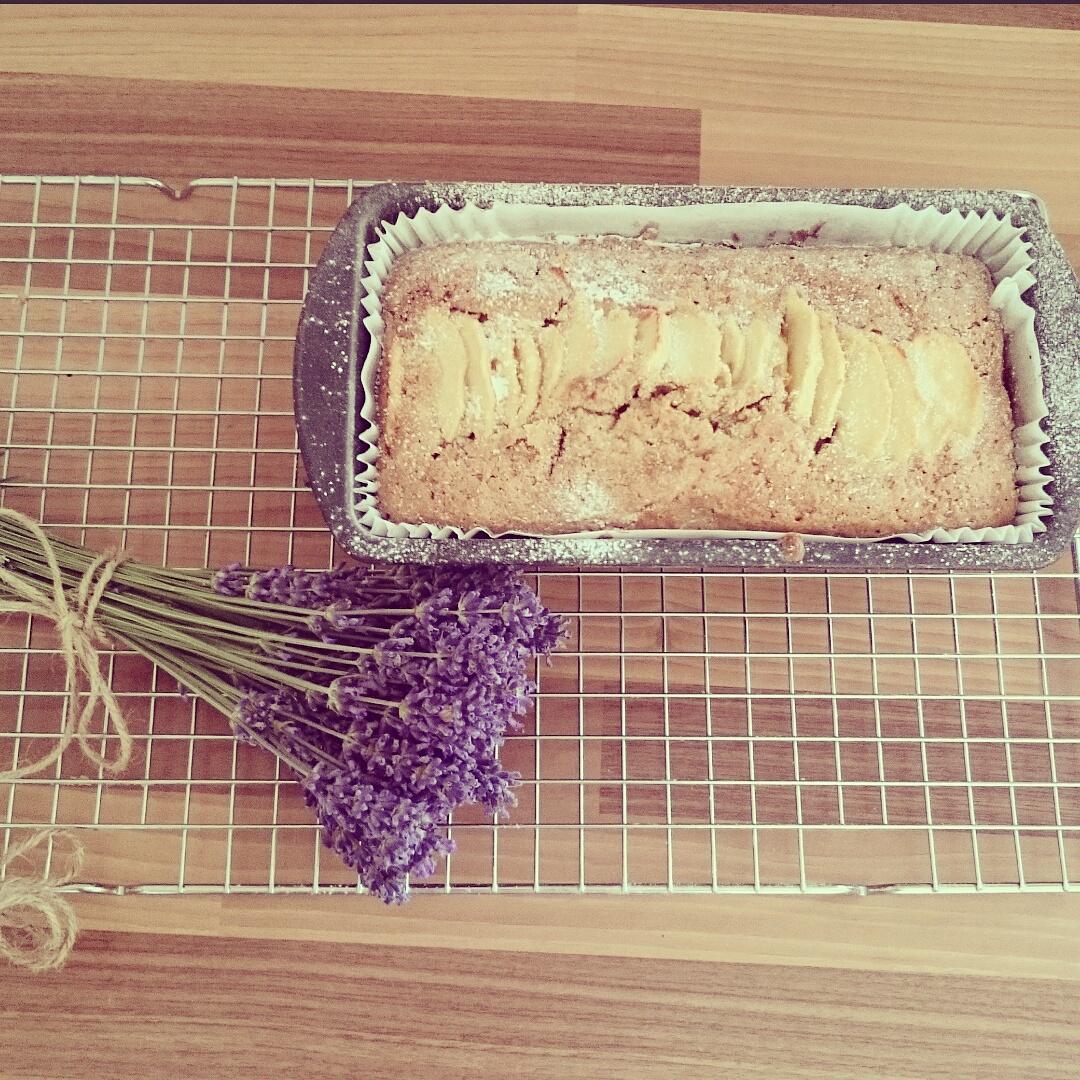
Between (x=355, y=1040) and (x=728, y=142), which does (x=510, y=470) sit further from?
(x=355, y=1040)

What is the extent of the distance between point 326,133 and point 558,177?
34cm

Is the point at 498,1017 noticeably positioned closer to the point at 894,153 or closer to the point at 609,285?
the point at 609,285

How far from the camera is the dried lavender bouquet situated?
0.89 meters

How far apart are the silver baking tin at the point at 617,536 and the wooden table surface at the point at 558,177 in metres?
0.34

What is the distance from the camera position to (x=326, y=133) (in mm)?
1248

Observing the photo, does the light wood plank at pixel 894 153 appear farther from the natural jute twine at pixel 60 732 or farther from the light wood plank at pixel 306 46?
the natural jute twine at pixel 60 732

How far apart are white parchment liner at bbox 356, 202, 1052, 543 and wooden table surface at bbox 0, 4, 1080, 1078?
24cm

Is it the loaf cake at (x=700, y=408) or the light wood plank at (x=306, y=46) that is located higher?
the light wood plank at (x=306, y=46)

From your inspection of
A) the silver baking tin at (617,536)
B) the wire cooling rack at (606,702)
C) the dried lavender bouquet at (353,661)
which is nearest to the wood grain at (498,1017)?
the wire cooling rack at (606,702)

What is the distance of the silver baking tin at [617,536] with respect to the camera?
91 centimetres

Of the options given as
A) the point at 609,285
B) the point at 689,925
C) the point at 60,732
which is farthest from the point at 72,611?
the point at 689,925

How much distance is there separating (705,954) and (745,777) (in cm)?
24

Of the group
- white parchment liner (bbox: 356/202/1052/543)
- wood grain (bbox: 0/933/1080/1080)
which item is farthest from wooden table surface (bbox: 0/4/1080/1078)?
white parchment liner (bbox: 356/202/1052/543)

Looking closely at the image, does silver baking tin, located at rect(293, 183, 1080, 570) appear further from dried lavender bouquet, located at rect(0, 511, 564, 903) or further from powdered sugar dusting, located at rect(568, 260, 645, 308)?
powdered sugar dusting, located at rect(568, 260, 645, 308)
